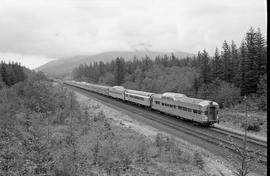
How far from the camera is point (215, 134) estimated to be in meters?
28.6

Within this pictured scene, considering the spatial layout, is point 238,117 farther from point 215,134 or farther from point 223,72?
point 223,72

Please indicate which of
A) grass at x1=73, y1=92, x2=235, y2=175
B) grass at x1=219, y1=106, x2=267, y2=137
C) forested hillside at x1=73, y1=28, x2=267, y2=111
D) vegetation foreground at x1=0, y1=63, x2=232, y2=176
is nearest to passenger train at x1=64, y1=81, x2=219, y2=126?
grass at x1=219, y1=106, x2=267, y2=137

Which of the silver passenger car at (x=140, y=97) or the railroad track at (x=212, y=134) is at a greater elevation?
the silver passenger car at (x=140, y=97)

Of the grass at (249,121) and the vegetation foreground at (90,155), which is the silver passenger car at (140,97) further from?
the vegetation foreground at (90,155)

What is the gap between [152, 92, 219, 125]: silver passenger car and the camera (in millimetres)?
32031

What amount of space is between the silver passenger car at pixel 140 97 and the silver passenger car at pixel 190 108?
5.36 m

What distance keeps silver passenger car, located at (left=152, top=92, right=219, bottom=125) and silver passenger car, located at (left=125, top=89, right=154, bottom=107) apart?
5.36 m

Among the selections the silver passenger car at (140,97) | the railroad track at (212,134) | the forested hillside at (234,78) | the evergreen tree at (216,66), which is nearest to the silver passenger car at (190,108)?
the railroad track at (212,134)

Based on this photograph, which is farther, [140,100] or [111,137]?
[140,100]

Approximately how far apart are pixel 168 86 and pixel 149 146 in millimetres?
55893

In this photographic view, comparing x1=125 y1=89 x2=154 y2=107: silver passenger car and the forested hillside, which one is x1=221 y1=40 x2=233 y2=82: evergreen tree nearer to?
the forested hillside

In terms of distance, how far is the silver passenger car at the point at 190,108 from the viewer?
Answer: 32031 millimetres

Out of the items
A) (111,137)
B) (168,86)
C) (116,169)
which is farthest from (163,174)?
(168,86)

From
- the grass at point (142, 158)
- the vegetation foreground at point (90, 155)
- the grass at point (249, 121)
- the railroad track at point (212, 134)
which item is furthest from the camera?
the grass at point (249, 121)
